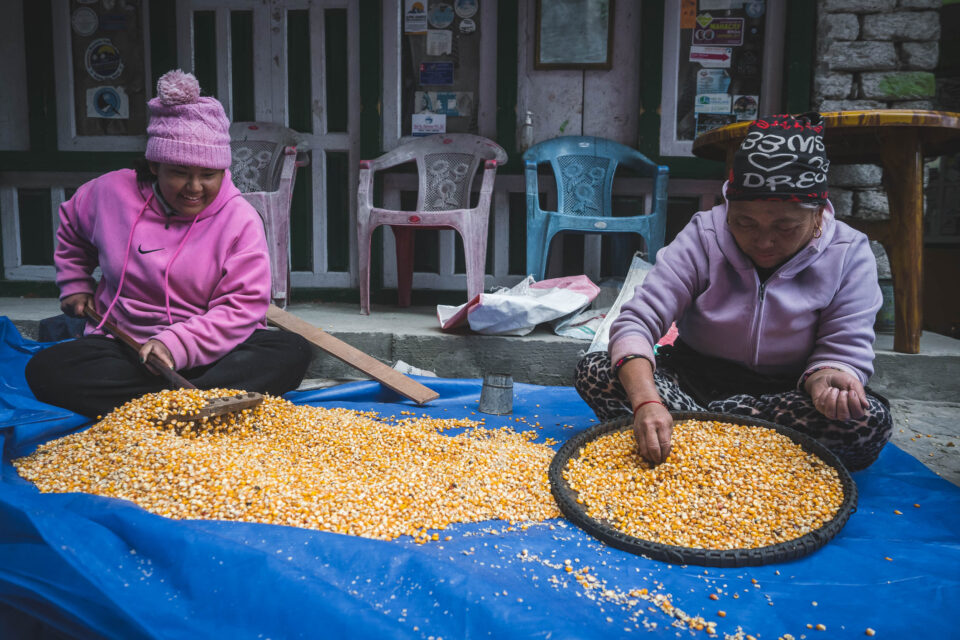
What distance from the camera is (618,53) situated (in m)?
4.32

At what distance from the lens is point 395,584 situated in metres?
1.23

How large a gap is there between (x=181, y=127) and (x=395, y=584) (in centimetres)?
166

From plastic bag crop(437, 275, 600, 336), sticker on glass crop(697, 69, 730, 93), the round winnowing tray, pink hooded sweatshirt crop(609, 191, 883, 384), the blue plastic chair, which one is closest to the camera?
the round winnowing tray

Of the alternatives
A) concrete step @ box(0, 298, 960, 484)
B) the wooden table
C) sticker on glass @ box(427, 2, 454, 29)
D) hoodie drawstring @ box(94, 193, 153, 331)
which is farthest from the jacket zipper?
sticker on glass @ box(427, 2, 454, 29)

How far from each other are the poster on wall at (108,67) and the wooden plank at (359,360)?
2.28 meters

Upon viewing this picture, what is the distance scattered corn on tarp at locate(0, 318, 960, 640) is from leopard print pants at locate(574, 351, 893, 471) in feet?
1.23

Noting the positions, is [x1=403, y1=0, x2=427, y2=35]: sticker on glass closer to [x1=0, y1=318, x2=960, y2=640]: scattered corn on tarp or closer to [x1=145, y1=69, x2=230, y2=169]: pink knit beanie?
[x1=145, y1=69, x2=230, y2=169]: pink knit beanie

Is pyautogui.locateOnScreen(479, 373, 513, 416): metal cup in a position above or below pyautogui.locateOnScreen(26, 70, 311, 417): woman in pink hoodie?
below

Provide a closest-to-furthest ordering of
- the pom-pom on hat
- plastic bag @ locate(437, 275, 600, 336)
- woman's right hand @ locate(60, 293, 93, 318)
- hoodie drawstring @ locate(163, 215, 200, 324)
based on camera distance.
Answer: the pom-pom on hat, hoodie drawstring @ locate(163, 215, 200, 324), woman's right hand @ locate(60, 293, 93, 318), plastic bag @ locate(437, 275, 600, 336)

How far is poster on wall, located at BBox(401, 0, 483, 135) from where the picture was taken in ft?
14.1

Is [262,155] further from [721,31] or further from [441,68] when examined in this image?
[721,31]

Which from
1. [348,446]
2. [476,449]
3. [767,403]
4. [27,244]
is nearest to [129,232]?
[348,446]

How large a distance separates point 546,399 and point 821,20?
275 cm

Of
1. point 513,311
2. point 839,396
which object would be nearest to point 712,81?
point 513,311
